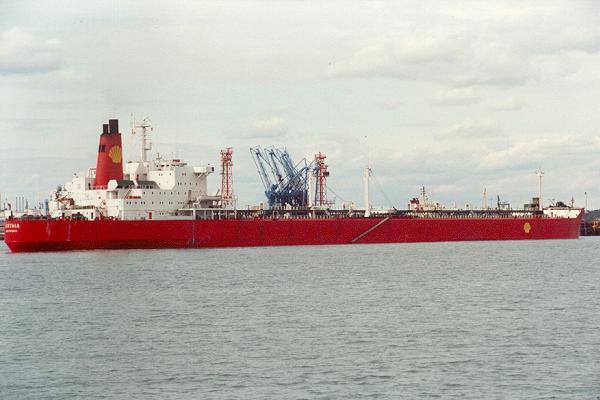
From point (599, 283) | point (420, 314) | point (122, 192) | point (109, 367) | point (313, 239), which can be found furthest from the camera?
point (313, 239)

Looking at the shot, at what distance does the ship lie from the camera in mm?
48594

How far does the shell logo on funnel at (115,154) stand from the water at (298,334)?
1341 cm

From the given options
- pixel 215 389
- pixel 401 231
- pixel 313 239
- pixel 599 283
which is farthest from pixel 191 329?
pixel 401 231

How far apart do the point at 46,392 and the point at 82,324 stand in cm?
746

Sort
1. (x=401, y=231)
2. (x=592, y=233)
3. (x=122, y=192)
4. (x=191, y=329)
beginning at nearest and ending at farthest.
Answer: (x=191, y=329) < (x=122, y=192) < (x=401, y=231) < (x=592, y=233)

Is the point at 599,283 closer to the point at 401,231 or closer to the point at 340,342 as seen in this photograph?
the point at 340,342

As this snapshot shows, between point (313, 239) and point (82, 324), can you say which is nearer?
point (82, 324)

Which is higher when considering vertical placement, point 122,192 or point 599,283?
point 122,192

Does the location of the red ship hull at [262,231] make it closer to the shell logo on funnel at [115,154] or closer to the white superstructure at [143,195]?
the white superstructure at [143,195]

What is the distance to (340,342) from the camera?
20.7 meters

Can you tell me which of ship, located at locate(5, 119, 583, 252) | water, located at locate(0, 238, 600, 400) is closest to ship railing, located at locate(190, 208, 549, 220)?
ship, located at locate(5, 119, 583, 252)

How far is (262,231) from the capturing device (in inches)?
2203

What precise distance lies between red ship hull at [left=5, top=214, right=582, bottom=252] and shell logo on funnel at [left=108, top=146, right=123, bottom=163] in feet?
14.5

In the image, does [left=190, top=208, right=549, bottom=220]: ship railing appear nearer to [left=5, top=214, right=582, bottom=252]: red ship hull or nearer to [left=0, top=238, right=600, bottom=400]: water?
[left=5, top=214, right=582, bottom=252]: red ship hull
